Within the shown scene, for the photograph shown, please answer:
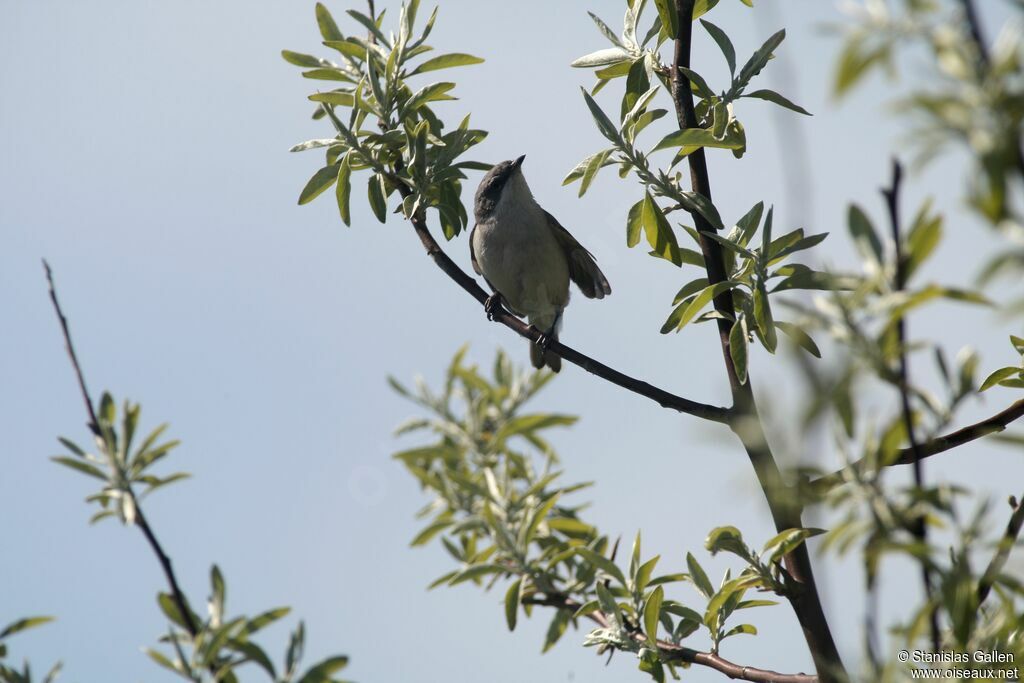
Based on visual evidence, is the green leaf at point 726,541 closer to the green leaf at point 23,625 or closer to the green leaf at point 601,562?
the green leaf at point 601,562

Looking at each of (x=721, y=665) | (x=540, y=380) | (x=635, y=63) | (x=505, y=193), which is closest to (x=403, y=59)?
(x=635, y=63)

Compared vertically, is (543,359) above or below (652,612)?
above

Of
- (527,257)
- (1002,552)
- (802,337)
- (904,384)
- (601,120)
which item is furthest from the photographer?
(527,257)

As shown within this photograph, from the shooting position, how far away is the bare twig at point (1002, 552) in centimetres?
173

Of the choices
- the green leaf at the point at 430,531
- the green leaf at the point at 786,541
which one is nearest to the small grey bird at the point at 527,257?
the green leaf at the point at 430,531

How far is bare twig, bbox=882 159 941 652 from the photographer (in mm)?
1542

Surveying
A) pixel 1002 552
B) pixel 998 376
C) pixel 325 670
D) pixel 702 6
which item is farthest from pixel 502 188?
pixel 1002 552

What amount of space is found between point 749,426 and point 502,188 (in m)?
6.39

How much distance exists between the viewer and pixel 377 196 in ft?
13.4

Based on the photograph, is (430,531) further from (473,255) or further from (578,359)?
(473,255)

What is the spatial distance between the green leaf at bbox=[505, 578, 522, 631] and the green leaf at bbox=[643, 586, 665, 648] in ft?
2.51

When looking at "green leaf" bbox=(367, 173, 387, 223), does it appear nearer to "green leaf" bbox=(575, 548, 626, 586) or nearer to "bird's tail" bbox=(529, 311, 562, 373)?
"green leaf" bbox=(575, 548, 626, 586)

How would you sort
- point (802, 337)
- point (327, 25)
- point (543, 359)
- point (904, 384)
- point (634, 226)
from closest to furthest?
point (904, 384), point (802, 337), point (634, 226), point (327, 25), point (543, 359)

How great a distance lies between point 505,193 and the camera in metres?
8.70
